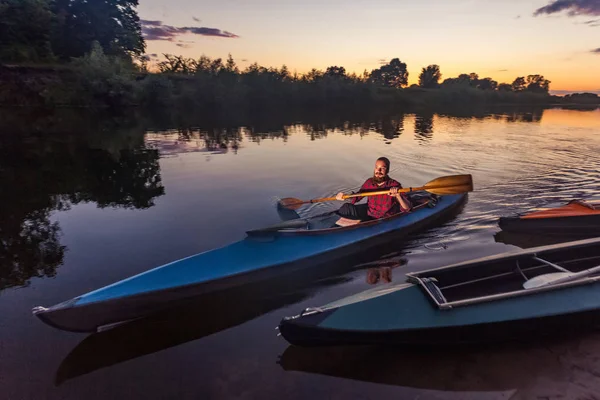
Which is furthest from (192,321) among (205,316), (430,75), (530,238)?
(430,75)

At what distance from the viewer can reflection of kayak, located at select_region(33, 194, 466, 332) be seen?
4.02 meters

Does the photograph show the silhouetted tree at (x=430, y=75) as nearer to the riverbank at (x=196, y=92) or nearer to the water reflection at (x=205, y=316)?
the riverbank at (x=196, y=92)

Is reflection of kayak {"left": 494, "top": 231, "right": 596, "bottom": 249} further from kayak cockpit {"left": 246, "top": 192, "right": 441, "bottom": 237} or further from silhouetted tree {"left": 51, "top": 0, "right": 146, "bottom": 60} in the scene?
silhouetted tree {"left": 51, "top": 0, "right": 146, "bottom": 60}

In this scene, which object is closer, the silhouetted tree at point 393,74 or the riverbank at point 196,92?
the riverbank at point 196,92

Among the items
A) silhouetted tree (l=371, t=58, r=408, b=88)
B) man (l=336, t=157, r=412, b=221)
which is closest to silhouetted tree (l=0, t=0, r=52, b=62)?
man (l=336, t=157, r=412, b=221)

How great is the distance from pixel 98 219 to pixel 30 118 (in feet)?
81.0

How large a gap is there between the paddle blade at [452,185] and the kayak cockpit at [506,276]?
6.18ft

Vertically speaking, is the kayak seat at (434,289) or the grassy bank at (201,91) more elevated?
the grassy bank at (201,91)

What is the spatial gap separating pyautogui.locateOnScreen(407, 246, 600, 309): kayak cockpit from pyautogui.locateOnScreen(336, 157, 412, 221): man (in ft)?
6.47

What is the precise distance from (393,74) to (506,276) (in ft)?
387

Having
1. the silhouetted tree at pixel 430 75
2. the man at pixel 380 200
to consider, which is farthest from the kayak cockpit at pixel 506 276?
the silhouetted tree at pixel 430 75

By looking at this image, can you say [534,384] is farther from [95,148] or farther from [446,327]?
[95,148]

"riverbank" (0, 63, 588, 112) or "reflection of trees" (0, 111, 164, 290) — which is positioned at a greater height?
"riverbank" (0, 63, 588, 112)

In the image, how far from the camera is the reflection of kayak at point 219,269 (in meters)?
4.02
